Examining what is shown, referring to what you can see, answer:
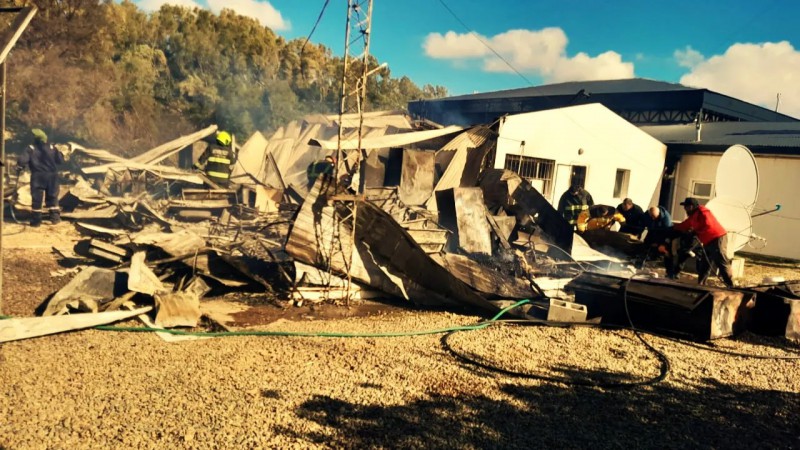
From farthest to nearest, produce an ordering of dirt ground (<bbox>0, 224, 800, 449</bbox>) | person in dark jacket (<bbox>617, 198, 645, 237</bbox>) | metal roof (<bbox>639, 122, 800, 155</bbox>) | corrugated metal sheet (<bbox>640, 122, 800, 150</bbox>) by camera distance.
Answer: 1. corrugated metal sheet (<bbox>640, 122, 800, 150</bbox>)
2. metal roof (<bbox>639, 122, 800, 155</bbox>)
3. person in dark jacket (<bbox>617, 198, 645, 237</bbox>)
4. dirt ground (<bbox>0, 224, 800, 449</bbox>)

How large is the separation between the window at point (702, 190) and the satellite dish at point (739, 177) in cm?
717

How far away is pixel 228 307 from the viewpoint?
702cm

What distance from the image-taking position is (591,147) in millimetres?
15617

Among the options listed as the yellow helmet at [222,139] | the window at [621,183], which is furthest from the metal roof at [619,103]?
the yellow helmet at [222,139]

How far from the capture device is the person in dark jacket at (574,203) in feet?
41.7

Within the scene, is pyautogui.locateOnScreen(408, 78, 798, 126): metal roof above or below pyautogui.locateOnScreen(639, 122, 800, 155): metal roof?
above

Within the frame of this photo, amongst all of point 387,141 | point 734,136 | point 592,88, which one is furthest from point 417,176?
point 592,88

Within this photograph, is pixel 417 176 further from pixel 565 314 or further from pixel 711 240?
pixel 711 240

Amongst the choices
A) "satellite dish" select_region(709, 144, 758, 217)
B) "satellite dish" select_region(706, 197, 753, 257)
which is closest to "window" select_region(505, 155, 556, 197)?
"satellite dish" select_region(709, 144, 758, 217)

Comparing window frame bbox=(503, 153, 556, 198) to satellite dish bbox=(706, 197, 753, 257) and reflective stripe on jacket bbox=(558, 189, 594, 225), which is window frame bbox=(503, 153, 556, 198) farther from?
satellite dish bbox=(706, 197, 753, 257)

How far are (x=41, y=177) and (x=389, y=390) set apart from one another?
10.4 meters

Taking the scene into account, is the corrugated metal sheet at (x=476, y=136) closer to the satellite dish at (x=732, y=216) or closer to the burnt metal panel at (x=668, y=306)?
the satellite dish at (x=732, y=216)

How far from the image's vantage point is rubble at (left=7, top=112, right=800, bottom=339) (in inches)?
270

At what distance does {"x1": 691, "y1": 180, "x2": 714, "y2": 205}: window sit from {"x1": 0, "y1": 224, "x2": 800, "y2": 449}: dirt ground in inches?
481
